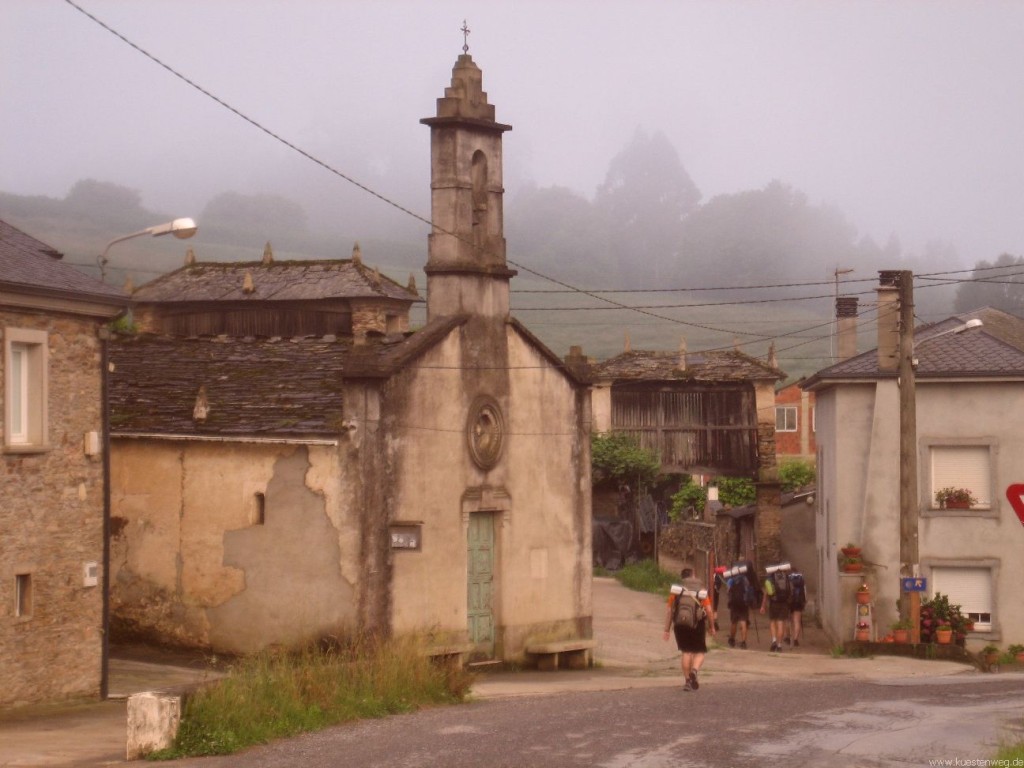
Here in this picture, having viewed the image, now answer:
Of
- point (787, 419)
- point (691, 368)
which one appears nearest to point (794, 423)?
point (787, 419)

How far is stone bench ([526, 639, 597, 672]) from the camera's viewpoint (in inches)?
973

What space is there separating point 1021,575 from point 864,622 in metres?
3.54

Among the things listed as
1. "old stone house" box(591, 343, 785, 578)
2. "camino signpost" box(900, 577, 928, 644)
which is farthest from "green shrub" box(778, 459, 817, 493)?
"camino signpost" box(900, 577, 928, 644)

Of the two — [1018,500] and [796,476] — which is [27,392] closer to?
[1018,500]

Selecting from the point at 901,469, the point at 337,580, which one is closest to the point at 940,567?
the point at 901,469

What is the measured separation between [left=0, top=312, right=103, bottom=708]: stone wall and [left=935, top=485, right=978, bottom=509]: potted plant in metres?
17.6

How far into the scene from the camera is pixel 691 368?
1930 inches

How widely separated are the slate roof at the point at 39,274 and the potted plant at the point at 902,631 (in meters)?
16.0

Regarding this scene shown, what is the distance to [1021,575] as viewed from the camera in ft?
95.6

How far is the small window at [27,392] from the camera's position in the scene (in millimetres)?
17562

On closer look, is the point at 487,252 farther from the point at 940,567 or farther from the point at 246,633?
the point at 940,567

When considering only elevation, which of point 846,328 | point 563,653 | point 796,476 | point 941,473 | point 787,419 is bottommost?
point 563,653

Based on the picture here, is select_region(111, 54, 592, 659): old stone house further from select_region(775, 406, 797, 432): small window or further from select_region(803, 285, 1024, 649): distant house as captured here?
select_region(775, 406, 797, 432): small window

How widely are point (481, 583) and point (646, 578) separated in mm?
17743
